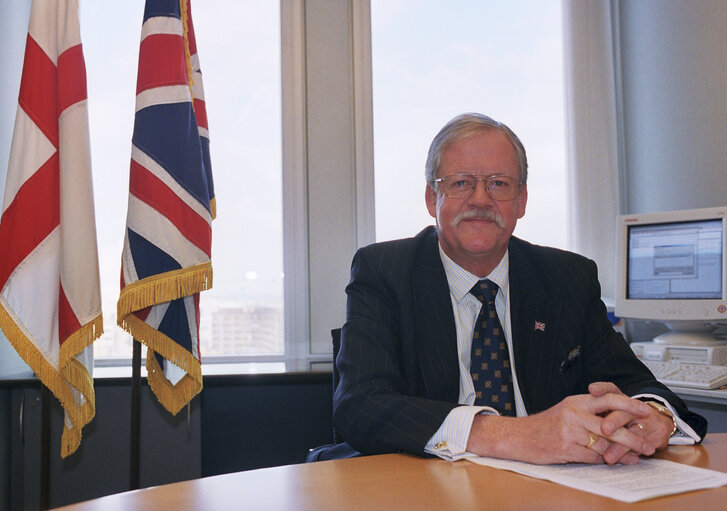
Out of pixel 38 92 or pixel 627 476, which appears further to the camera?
pixel 38 92

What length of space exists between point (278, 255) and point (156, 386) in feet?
3.33

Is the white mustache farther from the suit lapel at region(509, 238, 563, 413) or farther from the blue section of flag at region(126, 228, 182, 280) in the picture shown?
the blue section of flag at region(126, 228, 182, 280)

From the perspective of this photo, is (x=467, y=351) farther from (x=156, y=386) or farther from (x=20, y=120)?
(x=20, y=120)

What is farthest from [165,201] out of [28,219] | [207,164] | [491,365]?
[491,365]

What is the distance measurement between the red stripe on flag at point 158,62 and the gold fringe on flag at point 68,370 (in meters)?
0.85

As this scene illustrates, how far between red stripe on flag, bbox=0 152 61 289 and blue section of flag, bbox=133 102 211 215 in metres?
0.32

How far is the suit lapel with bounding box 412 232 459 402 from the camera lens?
1.47 m

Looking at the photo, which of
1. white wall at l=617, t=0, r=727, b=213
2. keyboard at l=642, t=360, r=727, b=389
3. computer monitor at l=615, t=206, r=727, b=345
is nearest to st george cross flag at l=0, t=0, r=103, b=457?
keyboard at l=642, t=360, r=727, b=389

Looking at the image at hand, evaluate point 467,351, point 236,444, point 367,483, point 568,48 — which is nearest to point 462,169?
point 467,351

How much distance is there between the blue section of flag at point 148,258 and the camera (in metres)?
2.14

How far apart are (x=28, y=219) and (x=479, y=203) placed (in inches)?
58.6

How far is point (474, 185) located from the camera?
62.9 inches

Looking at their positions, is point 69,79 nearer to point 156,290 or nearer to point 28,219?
point 28,219

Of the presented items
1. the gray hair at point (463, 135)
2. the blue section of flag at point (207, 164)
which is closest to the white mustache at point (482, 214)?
the gray hair at point (463, 135)
